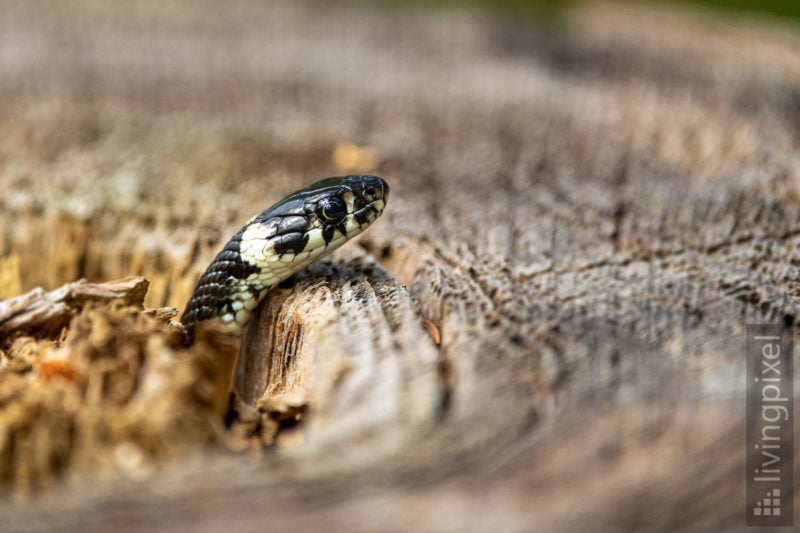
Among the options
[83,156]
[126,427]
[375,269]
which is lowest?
[126,427]

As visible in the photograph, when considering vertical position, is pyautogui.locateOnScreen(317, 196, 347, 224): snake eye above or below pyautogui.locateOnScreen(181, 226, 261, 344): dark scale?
above

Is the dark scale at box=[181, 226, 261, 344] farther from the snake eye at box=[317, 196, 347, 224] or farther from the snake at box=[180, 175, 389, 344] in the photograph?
the snake eye at box=[317, 196, 347, 224]

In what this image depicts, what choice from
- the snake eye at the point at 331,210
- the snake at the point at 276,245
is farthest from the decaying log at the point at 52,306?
the snake eye at the point at 331,210

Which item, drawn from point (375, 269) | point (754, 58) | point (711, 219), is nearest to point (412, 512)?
point (375, 269)

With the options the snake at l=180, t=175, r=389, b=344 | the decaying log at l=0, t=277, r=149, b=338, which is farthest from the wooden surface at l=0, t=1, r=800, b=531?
the decaying log at l=0, t=277, r=149, b=338

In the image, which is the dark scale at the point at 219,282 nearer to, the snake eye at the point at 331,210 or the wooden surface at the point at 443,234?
the wooden surface at the point at 443,234

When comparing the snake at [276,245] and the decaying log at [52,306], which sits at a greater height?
the snake at [276,245]

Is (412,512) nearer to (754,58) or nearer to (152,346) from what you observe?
(152,346)
